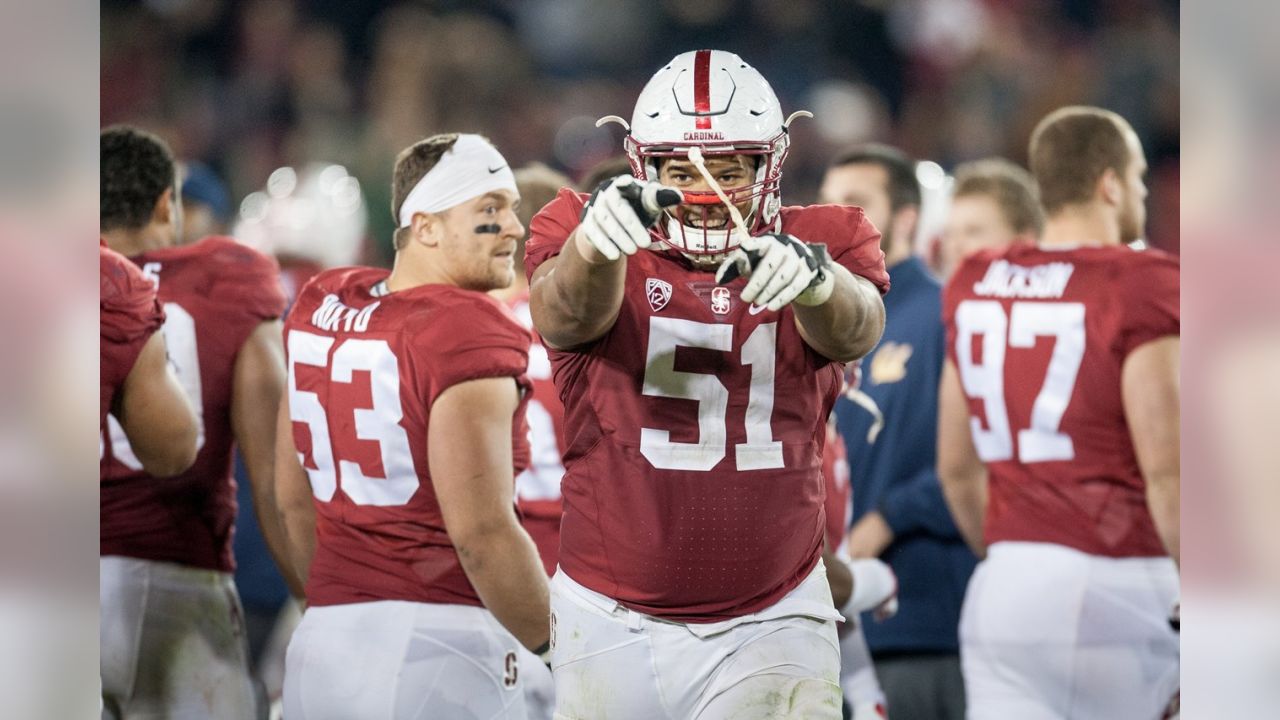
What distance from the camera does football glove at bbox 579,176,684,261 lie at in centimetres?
212

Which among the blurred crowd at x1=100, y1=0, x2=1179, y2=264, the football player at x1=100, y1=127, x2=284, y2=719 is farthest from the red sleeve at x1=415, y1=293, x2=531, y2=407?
the blurred crowd at x1=100, y1=0, x2=1179, y2=264

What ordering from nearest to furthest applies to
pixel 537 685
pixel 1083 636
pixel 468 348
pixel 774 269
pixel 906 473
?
pixel 774 269 → pixel 468 348 → pixel 537 685 → pixel 1083 636 → pixel 906 473

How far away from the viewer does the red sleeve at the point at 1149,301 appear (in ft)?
11.9

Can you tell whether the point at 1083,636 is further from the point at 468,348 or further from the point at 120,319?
the point at 120,319

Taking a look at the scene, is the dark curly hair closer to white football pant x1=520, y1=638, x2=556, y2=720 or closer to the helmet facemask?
white football pant x1=520, y1=638, x2=556, y2=720

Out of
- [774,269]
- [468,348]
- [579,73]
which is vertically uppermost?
[579,73]

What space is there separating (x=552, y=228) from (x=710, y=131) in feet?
0.93

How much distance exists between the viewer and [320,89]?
4938mm

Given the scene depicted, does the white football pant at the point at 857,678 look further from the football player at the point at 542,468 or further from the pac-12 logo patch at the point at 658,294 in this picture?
the pac-12 logo patch at the point at 658,294

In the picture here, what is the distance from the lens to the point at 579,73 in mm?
5047

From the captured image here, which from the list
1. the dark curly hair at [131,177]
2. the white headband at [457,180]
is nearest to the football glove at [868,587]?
the white headband at [457,180]

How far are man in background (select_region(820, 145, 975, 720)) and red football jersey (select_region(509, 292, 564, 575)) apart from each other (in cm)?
97

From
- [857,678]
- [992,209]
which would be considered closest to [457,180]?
[857,678]

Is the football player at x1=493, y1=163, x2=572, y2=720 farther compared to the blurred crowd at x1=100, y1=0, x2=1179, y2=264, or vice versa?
the blurred crowd at x1=100, y1=0, x2=1179, y2=264
